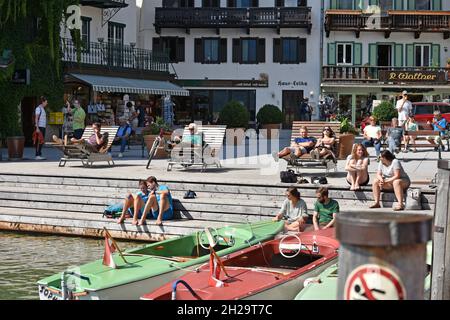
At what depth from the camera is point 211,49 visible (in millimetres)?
49594

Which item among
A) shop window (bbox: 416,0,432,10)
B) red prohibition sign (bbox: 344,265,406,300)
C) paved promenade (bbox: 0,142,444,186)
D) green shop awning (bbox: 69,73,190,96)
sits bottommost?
paved promenade (bbox: 0,142,444,186)

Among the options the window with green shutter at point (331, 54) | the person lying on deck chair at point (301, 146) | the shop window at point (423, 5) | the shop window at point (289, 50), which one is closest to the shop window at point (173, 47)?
the shop window at point (289, 50)

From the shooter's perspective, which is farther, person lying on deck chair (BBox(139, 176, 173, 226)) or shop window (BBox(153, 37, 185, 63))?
shop window (BBox(153, 37, 185, 63))

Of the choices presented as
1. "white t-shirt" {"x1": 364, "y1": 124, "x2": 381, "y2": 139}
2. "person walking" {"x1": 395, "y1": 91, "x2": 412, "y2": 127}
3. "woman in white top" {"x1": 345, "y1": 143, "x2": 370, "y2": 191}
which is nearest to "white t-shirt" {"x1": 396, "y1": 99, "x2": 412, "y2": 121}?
"person walking" {"x1": 395, "y1": 91, "x2": 412, "y2": 127}

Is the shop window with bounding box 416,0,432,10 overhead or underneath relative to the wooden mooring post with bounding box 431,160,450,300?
overhead

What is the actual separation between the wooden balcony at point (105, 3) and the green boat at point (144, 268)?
90.2ft

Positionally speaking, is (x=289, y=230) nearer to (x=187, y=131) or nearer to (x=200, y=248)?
(x=200, y=248)

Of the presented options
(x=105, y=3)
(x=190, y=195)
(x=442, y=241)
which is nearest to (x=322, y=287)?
(x=442, y=241)

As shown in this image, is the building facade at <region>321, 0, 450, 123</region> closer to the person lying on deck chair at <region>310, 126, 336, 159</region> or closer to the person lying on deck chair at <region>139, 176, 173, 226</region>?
the person lying on deck chair at <region>310, 126, 336, 159</region>

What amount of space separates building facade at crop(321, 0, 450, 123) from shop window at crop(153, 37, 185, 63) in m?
8.68

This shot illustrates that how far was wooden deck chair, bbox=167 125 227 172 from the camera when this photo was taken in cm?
1830

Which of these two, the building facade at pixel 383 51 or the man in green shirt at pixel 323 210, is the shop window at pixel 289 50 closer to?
the building facade at pixel 383 51

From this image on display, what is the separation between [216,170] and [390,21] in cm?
3215

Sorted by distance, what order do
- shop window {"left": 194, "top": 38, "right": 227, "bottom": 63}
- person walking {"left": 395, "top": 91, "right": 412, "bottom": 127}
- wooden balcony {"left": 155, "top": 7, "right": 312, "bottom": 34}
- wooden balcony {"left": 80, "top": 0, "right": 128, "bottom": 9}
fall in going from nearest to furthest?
person walking {"left": 395, "top": 91, "right": 412, "bottom": 127} < wooden balcony {"left": 80, "top": 0, "right": 128, "bottom": 9} < wooden balcony {"left": 155, "top": 7, "right": 312, "bottom": 34} < shop window {"left": 194, "top": 38, "right": 227, "bottom": 63}
